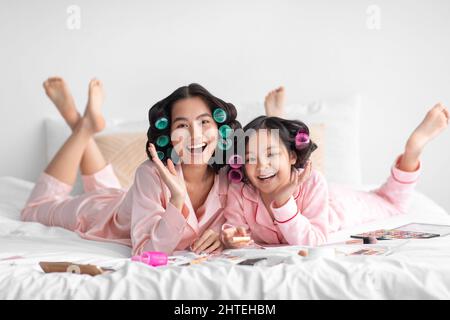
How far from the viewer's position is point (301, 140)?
1864 millimetres

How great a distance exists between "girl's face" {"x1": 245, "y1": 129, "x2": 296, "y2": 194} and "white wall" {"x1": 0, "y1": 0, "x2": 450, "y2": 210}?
1.52 m

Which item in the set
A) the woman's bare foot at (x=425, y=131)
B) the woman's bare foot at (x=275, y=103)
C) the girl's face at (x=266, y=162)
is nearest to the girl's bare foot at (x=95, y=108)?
the woman's bare foot at (x=275, y=103)

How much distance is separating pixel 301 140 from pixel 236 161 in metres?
0.18

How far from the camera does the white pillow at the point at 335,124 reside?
2893 mm

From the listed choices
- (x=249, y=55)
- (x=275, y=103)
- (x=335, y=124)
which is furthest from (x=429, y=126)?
(x=249, y=55)

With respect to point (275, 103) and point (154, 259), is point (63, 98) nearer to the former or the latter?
point (275, 103)

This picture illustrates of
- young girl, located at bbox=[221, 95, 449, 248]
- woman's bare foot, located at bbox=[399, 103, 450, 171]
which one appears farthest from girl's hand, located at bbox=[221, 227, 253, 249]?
woman's bare foot, located at bbox=[399, 103, 450, 171]

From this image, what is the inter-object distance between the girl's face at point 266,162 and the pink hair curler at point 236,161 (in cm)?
4

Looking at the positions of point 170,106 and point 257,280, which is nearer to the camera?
point 257,280

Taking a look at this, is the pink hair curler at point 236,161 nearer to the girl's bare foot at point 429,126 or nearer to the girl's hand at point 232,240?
the girl's hand at point 232,240

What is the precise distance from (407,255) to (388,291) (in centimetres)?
33

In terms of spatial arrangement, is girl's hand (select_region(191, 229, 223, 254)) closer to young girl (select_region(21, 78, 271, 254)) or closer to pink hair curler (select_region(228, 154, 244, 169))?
young girl (select_region(21, 78, 271, 254))
